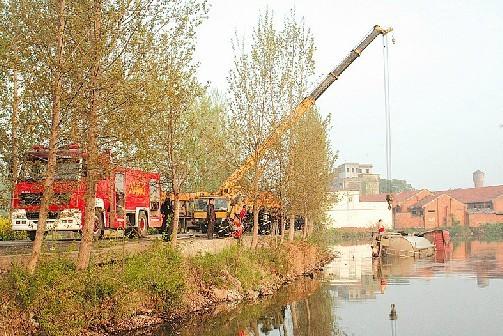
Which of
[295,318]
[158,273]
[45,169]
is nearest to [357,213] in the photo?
[295,318]

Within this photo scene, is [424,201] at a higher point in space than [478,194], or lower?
lower

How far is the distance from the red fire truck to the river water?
431 centimetres

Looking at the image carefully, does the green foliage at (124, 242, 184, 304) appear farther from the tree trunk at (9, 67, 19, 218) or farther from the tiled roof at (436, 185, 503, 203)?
the tiled roof at (436, 185, 503, 203)

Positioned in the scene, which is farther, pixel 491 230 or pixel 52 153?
pixel 491 230

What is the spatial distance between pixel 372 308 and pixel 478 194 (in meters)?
91.2

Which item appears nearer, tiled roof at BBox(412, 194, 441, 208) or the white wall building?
tiled roof at BBox(412, 194, 441, 208)

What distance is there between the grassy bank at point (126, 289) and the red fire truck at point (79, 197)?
1.95 metres

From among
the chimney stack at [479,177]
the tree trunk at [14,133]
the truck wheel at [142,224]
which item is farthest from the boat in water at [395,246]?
the chimney stack at [479,177]

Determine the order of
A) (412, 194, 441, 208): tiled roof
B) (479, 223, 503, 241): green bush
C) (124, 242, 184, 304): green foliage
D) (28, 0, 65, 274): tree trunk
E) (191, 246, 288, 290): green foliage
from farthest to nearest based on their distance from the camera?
1. (412, 194, 441, 208): tiled roof
2. (479, 223, 503, 241): green bush
3. (191, 246, 288, 290): green foliage
4. (124, 242, 184, 304): green foliage
5. (28, 0, 65, 274): tree trunk

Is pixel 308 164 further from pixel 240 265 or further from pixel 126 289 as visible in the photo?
pixel 126 289

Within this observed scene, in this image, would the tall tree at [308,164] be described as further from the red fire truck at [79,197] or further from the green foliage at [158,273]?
the green foliage at [158,273]

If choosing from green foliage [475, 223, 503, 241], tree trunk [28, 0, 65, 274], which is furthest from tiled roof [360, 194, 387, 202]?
tree trunk [28, 0, 65, 274]

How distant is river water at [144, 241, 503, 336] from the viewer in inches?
696

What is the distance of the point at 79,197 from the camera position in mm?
16828
